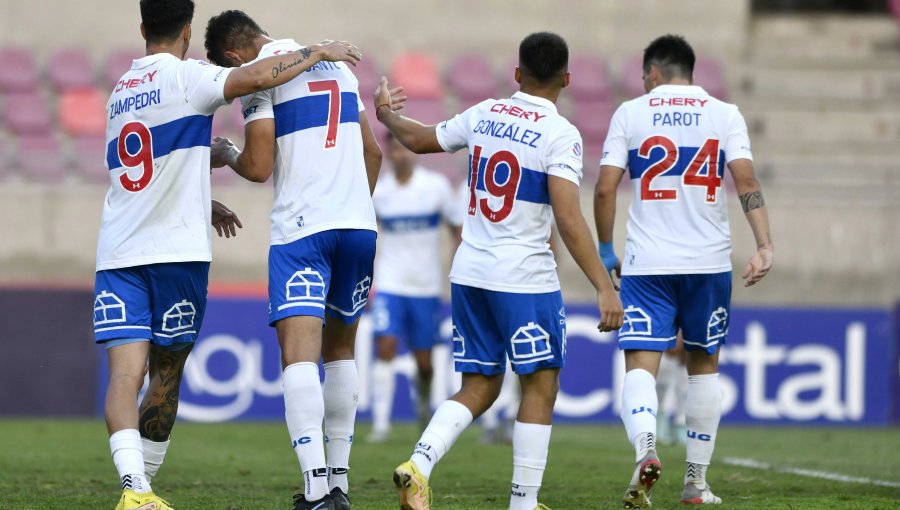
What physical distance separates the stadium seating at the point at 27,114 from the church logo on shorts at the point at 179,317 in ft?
42.8

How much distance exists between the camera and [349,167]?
6.23 meters

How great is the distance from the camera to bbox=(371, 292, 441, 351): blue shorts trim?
12062 millimetres

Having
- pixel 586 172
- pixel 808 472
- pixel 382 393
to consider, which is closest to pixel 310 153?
pixel 808 472

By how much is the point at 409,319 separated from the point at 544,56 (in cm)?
628

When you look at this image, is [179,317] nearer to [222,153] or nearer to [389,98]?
[222,153]

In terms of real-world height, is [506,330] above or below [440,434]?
above

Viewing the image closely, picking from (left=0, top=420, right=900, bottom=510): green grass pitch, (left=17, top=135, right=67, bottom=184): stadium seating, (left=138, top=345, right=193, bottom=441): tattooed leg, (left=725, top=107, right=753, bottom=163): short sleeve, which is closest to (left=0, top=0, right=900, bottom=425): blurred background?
(left=17, top=135, right=67, bottom=184): stadium seating

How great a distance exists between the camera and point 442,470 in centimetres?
900

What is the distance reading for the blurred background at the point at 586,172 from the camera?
14.0 metres

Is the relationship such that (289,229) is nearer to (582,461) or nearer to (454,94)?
(582,461)

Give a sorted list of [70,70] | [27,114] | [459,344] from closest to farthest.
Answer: [459,344] → [27,114] → [70,70]

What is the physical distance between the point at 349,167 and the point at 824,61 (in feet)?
51.7

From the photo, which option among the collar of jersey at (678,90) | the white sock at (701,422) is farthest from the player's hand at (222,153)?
the white sock at (701,422)

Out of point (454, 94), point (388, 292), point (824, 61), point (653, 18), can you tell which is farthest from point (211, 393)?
point (824, 61)
